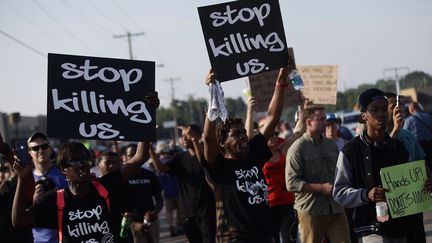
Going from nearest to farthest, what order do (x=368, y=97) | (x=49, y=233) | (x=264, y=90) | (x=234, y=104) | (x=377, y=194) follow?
(x=377, y=194), (x=368, y=97), (x=49, y=233), (x=264, y=90), (x=234, y=104)

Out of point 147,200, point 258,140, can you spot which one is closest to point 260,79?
point 147,200

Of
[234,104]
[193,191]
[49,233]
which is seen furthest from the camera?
[234,104]

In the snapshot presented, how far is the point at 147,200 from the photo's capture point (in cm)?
987

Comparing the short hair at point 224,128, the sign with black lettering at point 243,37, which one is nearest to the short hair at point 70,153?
the short hair at point 224,128

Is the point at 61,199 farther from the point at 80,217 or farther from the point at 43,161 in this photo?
the point at 43,161

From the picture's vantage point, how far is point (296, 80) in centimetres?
636

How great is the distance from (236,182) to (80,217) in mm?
1395

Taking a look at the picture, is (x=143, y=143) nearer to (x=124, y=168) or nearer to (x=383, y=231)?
(x=124, y=168)

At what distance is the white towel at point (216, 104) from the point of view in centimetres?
571

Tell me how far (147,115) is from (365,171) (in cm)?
173

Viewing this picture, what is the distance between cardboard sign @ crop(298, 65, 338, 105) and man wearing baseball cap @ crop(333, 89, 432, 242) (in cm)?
580

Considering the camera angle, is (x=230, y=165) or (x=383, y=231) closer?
(x=383, y=231)

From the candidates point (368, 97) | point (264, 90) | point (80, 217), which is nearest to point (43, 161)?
point (80, 217)

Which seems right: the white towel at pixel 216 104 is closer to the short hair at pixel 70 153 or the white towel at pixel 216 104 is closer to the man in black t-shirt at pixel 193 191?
the short hair at pixel 70 153
